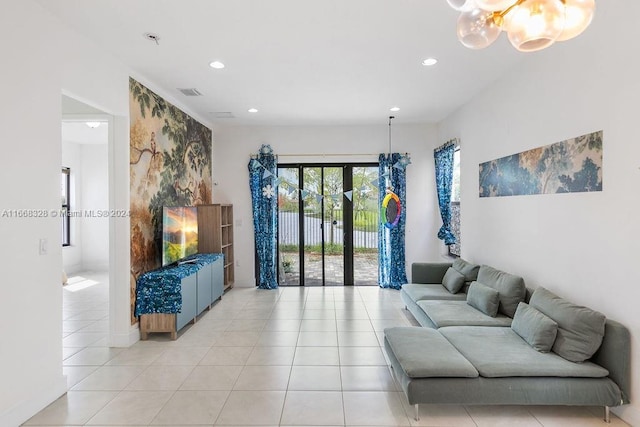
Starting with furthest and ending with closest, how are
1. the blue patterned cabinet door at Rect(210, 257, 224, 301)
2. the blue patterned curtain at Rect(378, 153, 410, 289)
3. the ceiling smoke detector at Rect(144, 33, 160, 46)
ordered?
1. the blue patterned curtain at Rect(378, 153, 410, 289)
2. the blue patterned cabinet door at Rect(210, 257, 224, 301)
3. the ceiling smoke detector at Rect(144, 33, 160, 46)

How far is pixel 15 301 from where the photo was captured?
250 centimetres

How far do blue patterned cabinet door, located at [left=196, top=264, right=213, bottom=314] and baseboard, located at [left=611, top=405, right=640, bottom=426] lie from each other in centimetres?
436

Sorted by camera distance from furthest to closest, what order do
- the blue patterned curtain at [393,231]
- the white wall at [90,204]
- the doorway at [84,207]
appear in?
1. the white wall at [90,204]
2. the doorway at [84,207]
3. the blue patterned curtain at [393,231]

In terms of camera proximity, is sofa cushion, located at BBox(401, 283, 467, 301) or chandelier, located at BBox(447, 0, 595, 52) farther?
sofa cushion, located at BBox(401, 283, 467, 301)

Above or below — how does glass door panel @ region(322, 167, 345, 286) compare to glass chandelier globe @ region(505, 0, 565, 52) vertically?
below

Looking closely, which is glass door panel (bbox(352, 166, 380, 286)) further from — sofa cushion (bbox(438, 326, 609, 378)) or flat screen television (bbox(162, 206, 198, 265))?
sofa cushion (bbox(438, 326, 609, 378))

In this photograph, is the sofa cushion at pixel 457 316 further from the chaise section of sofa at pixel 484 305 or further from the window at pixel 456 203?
the window at pixel 456 203

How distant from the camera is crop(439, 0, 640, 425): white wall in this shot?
246 centimetres

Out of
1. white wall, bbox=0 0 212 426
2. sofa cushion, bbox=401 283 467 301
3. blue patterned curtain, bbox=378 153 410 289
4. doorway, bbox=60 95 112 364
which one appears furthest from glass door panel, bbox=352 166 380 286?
doorway, bbox=60 95 112 364

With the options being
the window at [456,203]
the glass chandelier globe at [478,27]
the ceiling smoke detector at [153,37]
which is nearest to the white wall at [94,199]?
the ceiling smoke detector at [153,37]

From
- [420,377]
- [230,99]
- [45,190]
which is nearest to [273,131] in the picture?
[230,99]

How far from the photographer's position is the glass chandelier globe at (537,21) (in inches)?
56.2

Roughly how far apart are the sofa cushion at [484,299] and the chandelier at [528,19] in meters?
2.77

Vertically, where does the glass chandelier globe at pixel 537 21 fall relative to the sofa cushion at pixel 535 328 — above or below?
above
